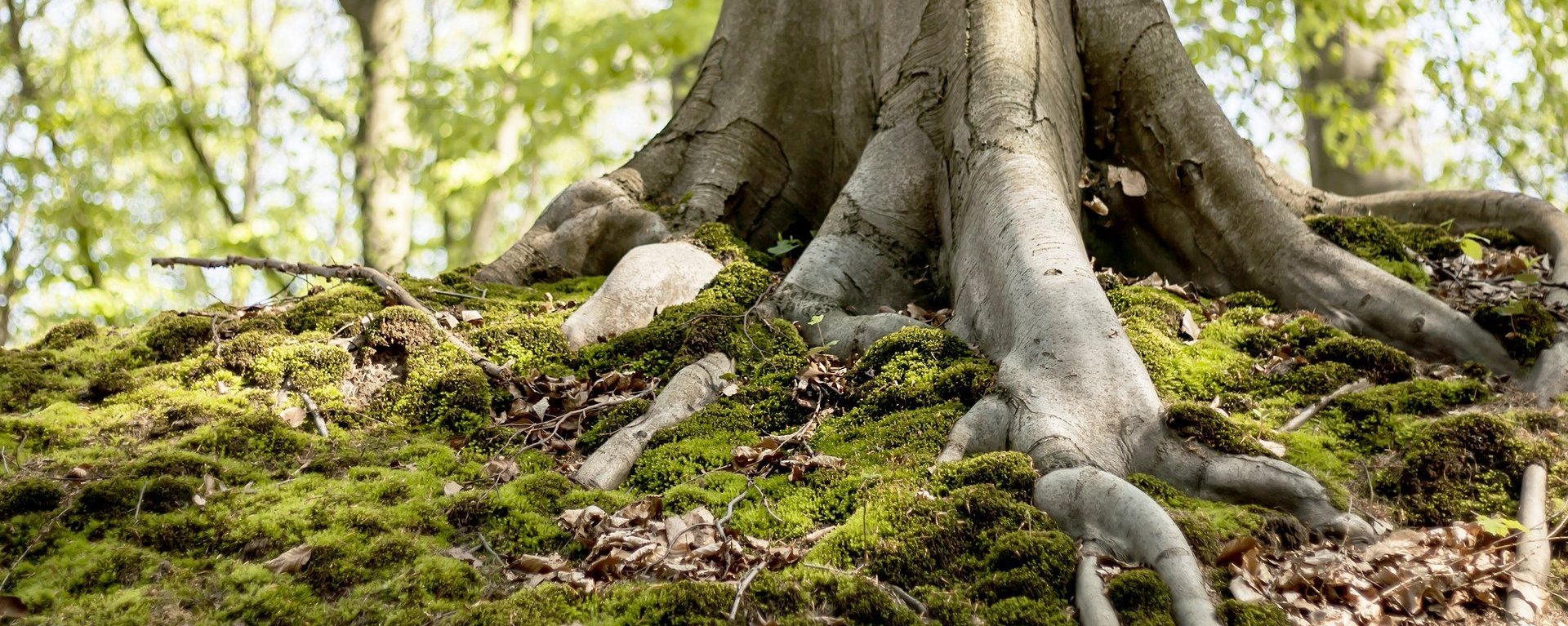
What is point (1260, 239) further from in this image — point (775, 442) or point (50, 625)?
point (50, 625)

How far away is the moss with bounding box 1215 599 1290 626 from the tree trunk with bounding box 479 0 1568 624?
0.36 meters

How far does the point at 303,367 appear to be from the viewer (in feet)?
14.7

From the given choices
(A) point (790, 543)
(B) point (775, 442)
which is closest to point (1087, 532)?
(A) point (790, 543)

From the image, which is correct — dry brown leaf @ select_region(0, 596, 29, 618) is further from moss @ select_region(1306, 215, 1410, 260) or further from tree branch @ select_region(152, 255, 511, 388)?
moss @ select_region(1306, 215, 1410, 260)

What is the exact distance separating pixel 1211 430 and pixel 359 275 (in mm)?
4631

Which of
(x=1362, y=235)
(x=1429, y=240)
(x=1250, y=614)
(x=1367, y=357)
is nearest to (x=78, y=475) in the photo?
(x=1250, y=614)

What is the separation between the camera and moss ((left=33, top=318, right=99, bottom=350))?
5184 millimetres

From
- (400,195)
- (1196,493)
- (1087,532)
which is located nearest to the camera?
(1087,532)

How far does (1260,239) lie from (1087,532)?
3.37 metres

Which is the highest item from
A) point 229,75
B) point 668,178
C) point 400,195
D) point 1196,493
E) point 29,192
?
point 229,75

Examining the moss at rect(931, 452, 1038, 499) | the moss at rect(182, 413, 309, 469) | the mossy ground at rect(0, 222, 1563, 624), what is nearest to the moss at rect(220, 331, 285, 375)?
the mossy ground at rect(0, 222, 1563, 624)

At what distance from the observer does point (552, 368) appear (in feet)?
15.5

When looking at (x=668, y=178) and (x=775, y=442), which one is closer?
(x=775, y=442)

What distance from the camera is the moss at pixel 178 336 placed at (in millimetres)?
4844
